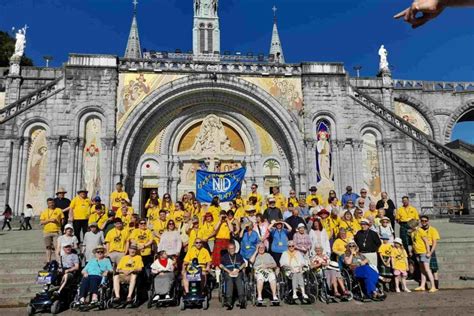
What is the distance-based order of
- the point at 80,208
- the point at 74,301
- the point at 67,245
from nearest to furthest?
the point at 74,301 → the point at 67,245 → the point at 80,208

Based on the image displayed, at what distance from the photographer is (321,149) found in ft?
69.2

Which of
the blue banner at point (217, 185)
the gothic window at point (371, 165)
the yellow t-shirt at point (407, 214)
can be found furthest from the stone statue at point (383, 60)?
the yellow t-shirt at point (407, 214)

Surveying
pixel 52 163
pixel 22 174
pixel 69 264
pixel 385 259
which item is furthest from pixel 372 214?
pixel 22 174

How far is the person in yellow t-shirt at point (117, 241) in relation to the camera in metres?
9.15

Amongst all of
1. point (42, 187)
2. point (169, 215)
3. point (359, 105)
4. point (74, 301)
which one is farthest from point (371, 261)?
point (42, 187)

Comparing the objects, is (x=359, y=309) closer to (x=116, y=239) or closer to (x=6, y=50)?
(x=116, y=239)

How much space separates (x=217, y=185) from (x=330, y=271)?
13136 millimetres

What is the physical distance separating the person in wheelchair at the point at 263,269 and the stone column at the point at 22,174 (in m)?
15.3

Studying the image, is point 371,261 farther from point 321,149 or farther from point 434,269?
point 321,149

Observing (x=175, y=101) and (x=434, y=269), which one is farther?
(x=175, y=101)

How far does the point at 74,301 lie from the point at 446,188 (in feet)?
62.4

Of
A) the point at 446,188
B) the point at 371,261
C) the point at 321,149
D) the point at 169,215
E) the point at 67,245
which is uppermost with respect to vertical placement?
the point at 321,149

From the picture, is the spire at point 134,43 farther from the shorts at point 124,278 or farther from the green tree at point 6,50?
the shorts at point 124,278

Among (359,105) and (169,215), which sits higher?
(359,105)
